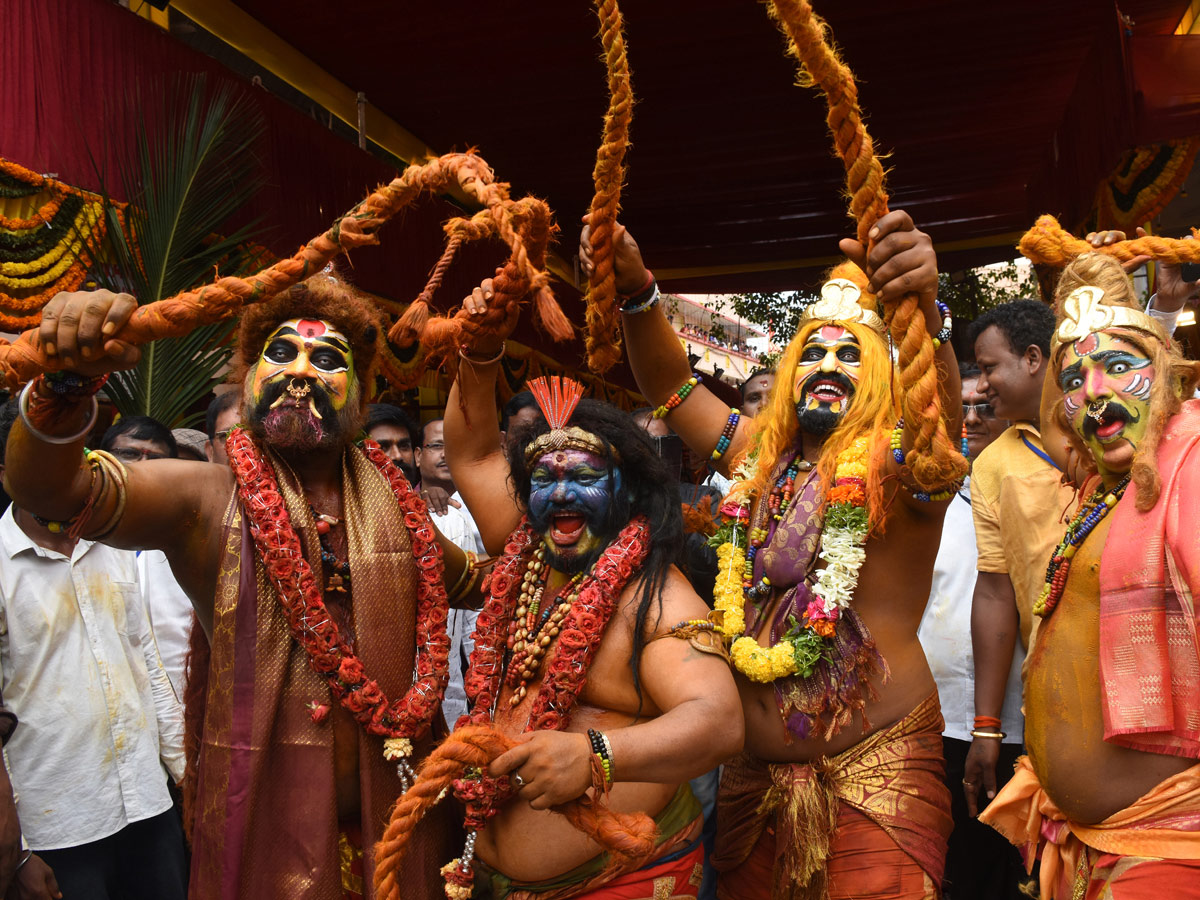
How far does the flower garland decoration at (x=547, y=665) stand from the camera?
8.20 feet

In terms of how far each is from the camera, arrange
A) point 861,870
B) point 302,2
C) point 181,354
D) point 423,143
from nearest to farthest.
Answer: point 861,870, point 181,354, point 302,2, point 423,143

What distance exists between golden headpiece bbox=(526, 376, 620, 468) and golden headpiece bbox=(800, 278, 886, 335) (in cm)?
89

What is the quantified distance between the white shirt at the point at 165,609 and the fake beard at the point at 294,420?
5.33ft

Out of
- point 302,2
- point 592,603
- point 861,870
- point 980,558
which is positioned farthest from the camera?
point 302,2

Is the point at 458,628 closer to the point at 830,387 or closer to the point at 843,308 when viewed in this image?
the point at 830,387

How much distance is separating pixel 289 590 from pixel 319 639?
0.15 meters

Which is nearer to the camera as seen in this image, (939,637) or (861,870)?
(861,870)

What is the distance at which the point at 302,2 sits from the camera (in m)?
5.86

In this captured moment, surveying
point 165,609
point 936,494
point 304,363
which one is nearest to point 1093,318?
point 936,494

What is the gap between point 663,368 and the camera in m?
3.36

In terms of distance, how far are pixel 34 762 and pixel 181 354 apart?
204cm

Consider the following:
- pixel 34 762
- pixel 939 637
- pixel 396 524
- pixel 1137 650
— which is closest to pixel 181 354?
pixel 34 762

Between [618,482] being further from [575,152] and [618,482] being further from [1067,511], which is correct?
[575,152]

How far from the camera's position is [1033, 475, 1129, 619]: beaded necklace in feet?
8.54
